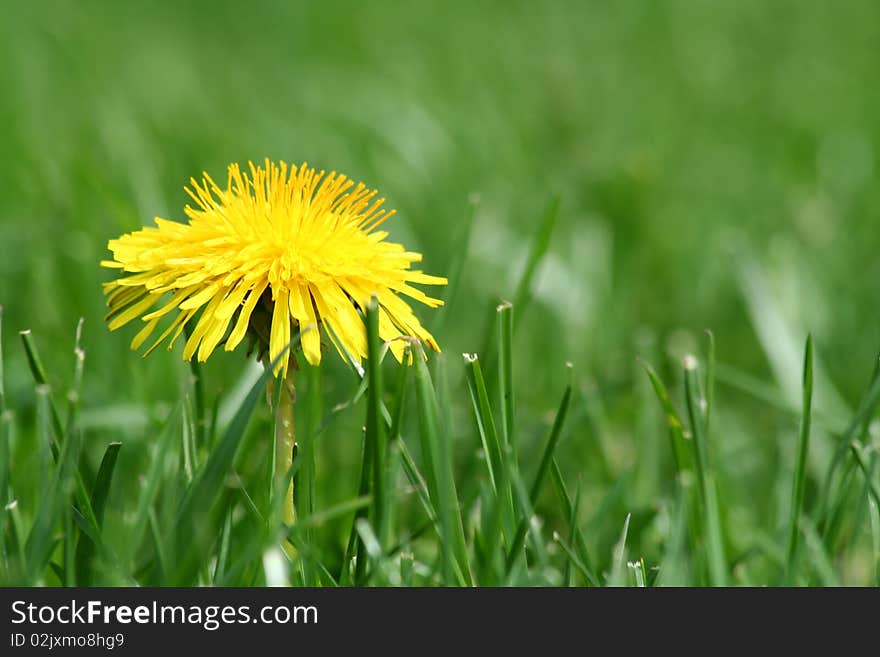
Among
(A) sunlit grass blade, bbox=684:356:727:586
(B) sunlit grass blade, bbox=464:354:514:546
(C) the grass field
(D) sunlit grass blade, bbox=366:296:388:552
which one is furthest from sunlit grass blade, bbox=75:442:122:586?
(A) sunlit grass blade, bbox=684:356:727:586

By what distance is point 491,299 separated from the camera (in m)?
1.84

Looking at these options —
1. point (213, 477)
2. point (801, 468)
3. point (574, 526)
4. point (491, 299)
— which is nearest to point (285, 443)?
point (213, 477)

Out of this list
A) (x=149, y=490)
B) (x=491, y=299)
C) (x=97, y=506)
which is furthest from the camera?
(x=491, y=299)

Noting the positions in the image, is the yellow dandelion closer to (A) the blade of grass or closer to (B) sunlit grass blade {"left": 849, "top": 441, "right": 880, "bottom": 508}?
(A) the blade of grass

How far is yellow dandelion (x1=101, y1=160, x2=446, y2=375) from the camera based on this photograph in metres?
0.98

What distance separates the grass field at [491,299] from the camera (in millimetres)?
1036

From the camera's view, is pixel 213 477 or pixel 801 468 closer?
pixel 213 477

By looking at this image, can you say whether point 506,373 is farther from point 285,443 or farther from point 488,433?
point 285,443

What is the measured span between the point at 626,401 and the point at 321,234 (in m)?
0.96

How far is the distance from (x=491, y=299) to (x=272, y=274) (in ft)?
2.93

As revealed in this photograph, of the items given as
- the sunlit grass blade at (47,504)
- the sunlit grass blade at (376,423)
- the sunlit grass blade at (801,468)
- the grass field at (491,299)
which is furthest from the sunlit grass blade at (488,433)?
the sunlit grass blade at (47,504)

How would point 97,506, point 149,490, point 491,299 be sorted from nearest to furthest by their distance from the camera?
point 149,490, point 97,506, point 491,299

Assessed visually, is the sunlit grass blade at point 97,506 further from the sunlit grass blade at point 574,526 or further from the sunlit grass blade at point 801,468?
the sunlit grass blade at point 801,468
